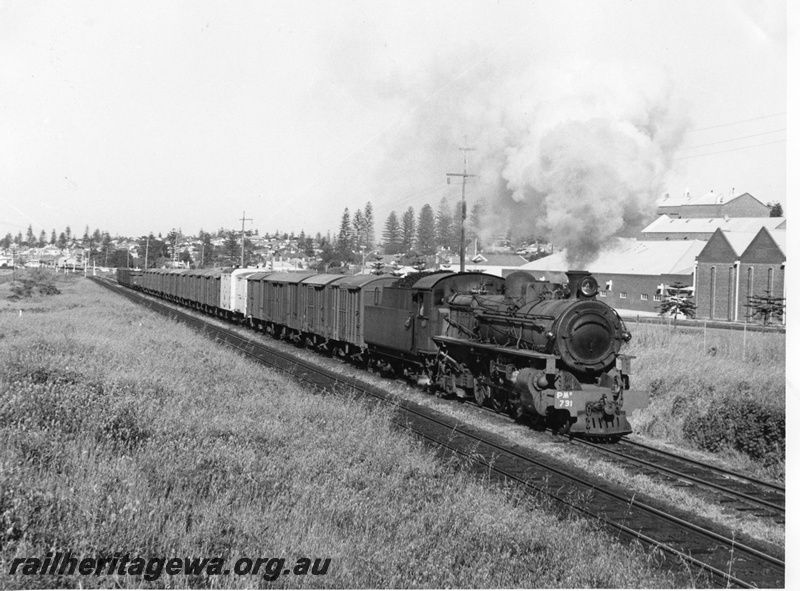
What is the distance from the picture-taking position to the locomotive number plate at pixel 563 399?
39.1 feet

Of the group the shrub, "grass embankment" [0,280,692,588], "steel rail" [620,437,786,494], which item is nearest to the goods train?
"steel rail" [620,437,786,494]

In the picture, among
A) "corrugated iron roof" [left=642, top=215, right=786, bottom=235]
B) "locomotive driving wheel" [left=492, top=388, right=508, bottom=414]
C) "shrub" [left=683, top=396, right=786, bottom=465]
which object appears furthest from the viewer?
"corrugated iron roof" [left=642, top=215, right=786, bottom=235]

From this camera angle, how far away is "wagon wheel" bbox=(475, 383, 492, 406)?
14.8 meters

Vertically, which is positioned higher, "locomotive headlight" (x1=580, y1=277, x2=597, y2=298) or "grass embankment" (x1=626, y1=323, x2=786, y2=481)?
"locomotive headlight" (x1=580, y1=277, x2=597, y2=298)

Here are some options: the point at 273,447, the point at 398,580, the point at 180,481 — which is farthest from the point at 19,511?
the point at 273,447

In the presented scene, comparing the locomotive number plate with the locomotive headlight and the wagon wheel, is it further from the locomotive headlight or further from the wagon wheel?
the wagon wheel

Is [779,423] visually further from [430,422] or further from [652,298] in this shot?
[652,298]

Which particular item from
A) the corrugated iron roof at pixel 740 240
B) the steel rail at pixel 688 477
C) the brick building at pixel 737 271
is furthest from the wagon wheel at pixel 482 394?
the corrugated iron roof at pixel 740 240

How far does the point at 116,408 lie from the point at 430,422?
639 centimetres

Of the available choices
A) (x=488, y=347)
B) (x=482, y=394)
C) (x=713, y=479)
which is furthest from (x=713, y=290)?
(x=713, y=479)

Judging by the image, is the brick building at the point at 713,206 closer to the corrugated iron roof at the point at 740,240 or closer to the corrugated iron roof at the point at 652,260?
the corrugated iron roof at the point at 652,260

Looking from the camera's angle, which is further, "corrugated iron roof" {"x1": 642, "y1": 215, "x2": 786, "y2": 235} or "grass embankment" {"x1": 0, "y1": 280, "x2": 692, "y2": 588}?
"corrugated iron roof" {"x1": 642, "y1": 215, "x2": 786, "y2": 235}

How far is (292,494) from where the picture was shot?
748cm

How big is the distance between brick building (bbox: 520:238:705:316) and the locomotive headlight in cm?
2868
